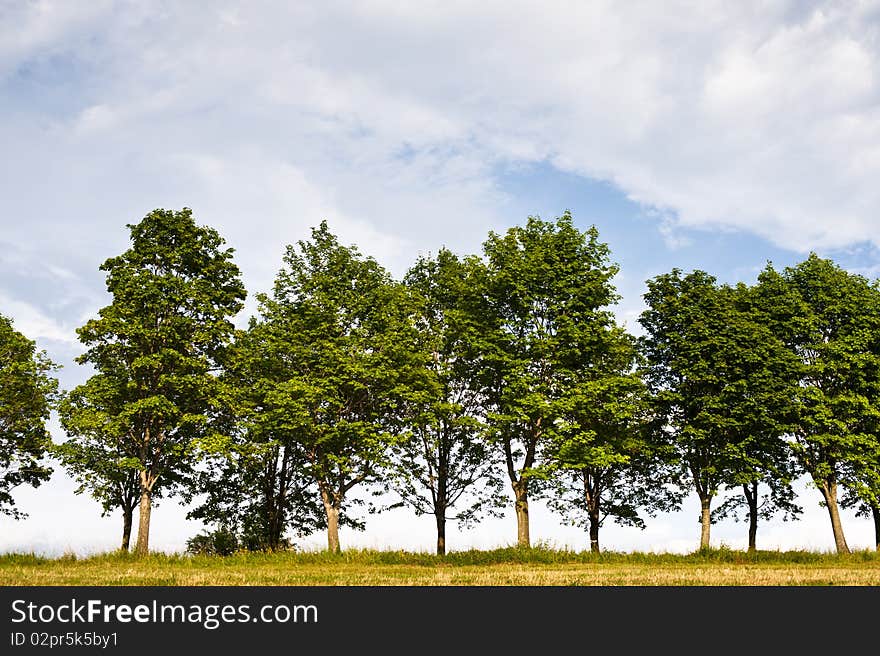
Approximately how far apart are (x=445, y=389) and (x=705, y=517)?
1630 cm

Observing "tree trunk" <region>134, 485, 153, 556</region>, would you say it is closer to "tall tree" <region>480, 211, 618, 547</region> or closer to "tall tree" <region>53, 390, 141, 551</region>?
"tall tree" <region>53, 390, 141, 551</region>

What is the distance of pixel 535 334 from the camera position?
4053cm

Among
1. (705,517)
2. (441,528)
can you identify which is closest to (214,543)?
(441,528)

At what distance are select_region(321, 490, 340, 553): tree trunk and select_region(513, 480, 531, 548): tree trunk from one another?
29.9 ft

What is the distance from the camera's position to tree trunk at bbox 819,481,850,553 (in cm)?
4500

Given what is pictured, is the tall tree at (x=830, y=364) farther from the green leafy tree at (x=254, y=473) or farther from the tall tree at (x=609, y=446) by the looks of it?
the green leafy tree at (x=254, y=473)

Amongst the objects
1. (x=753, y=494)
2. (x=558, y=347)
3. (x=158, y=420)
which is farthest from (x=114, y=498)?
(x=753, y=494)

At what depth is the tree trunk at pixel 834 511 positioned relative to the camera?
45.0 m

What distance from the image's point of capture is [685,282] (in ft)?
156

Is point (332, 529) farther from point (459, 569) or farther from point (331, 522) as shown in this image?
point (459, 569)

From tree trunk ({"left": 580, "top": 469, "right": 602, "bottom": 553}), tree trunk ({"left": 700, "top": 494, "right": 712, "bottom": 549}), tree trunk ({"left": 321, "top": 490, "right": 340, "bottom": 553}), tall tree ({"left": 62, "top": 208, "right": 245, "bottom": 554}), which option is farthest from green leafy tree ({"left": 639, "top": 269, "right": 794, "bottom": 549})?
tall tree ({"left": 62, "top": 208, "right": 245, "bottom": 554})

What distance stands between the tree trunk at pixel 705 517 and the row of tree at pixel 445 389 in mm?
114

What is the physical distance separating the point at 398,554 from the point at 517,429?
31.7 feet

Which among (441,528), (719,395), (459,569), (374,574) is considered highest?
(719,395)
